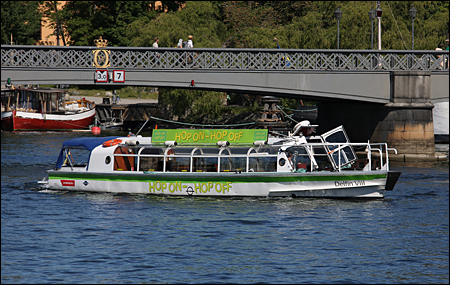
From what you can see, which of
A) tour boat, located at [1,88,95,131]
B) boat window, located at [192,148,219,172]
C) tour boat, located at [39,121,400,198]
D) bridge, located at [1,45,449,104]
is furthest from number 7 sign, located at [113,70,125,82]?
tour boat, located at [1,88,95,131]

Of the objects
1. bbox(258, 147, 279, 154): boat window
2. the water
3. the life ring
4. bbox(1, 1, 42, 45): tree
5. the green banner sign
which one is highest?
bbox(1, 1, 42, 45): tree

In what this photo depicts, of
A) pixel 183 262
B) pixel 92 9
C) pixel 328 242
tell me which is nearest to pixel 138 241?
pixel 183 262

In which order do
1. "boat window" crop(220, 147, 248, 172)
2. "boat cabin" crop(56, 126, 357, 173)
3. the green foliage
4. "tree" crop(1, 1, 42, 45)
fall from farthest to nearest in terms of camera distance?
"tree" crop(1, 1, 42, 45)
the green foliage
"boat window" crop(220, 147, 248, 172)
"boat cabin" crop(56, 126, 357, 173)

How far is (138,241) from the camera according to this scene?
2266 centimetres

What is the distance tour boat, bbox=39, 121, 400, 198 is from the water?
1.64ft

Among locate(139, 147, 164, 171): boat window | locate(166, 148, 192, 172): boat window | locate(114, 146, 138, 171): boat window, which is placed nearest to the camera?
locate(166, 148, 192, 172): boat window

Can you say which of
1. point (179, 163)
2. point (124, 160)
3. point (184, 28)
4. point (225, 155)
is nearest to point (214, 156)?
point (225, 155)

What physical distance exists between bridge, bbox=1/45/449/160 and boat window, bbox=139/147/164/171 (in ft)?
31.9

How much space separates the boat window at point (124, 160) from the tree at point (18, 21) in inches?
2436

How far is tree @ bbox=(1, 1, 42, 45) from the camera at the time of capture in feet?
285

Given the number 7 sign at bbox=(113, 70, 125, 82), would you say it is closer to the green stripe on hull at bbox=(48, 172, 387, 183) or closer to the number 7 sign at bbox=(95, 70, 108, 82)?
the number 7 sign at bbox=(95, 70, 108, 82)

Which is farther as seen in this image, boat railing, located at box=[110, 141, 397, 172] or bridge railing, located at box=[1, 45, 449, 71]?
bridge railing, located at box=[1, 45, 449, 71]

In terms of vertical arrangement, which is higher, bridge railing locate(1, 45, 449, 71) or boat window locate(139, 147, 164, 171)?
bridge railing locate(1, 45, 449, 71)

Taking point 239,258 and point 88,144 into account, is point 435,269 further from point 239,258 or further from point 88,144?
point 88,144
